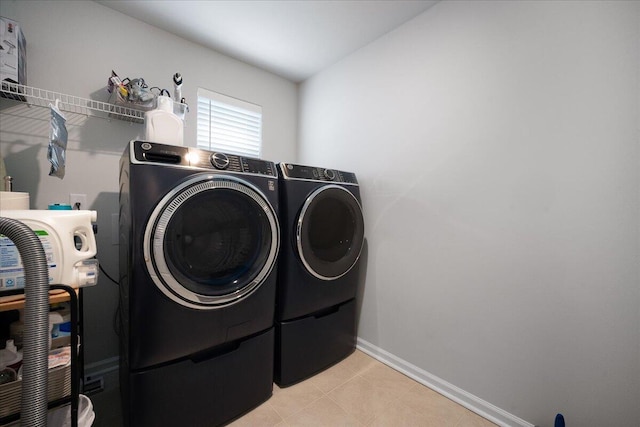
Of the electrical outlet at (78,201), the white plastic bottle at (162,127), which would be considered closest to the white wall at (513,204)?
the white plastic bottle at (162,127)

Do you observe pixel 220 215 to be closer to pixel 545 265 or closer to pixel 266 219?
pixel 266 219

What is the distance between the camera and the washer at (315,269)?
1.40m

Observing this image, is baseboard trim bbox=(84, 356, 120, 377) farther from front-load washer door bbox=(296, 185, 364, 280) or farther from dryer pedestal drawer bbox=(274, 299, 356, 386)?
front-load washer door bbox=(296, 185, 364, 280)

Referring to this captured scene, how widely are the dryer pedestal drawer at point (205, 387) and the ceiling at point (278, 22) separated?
195 cm

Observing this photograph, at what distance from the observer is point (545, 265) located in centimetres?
112

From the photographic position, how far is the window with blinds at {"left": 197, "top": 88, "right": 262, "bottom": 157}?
1.98 metres

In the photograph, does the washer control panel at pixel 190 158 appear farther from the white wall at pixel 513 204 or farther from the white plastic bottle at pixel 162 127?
the white wall at pixel 513 204

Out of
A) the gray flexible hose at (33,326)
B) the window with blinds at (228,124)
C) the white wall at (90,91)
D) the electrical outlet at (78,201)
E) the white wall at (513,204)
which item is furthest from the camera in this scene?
the window with blinds at (228,124)

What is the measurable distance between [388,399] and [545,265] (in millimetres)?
1081

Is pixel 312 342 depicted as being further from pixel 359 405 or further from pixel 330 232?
pixel 330 232

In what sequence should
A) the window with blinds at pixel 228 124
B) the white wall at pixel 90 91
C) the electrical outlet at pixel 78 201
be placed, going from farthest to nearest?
the window with blinds at pixel 228 124, the electrical outlet at pixel 78 201, the white wall at pixel 90 91

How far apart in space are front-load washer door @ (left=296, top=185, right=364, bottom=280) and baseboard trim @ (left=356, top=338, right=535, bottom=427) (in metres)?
0.70

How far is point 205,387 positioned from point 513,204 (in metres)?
1.70

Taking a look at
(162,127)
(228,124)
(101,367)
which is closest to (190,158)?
(162,127)
